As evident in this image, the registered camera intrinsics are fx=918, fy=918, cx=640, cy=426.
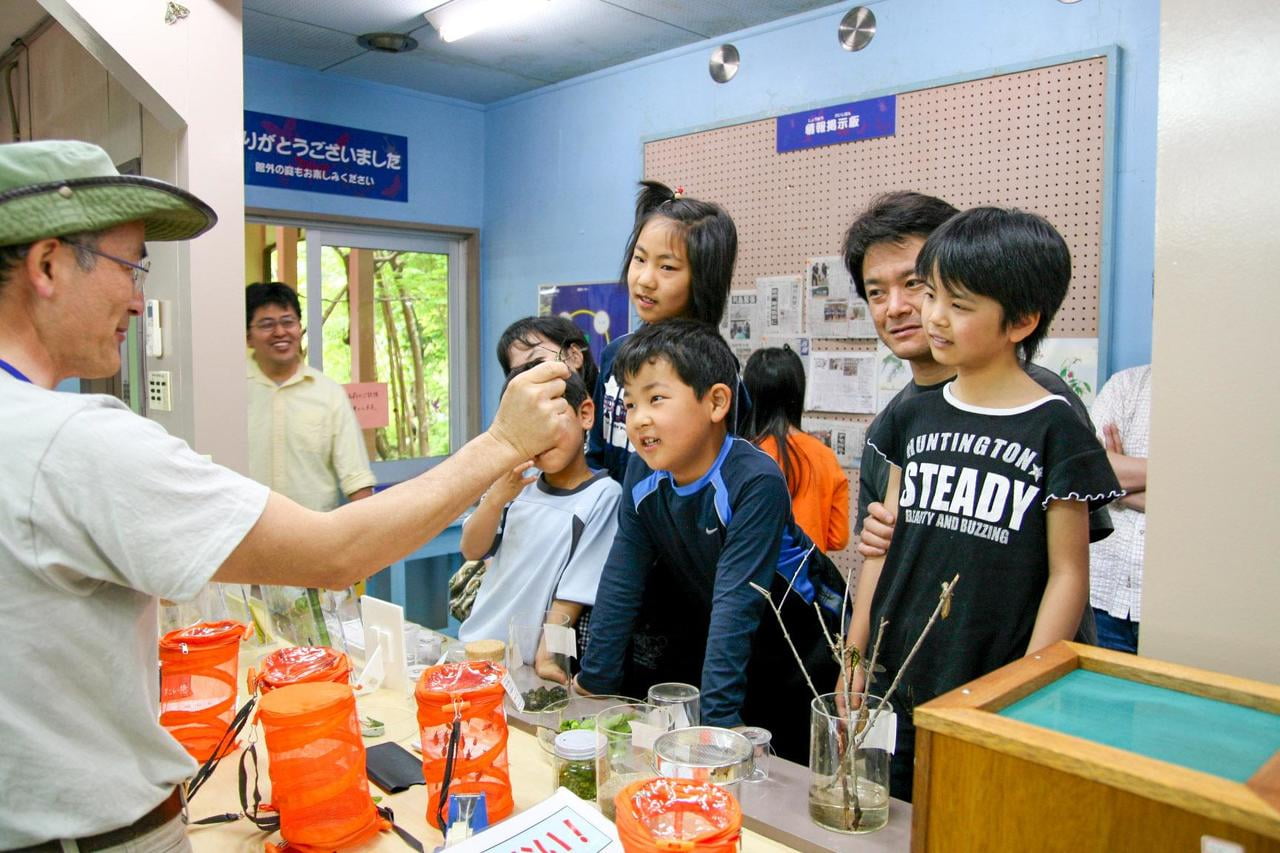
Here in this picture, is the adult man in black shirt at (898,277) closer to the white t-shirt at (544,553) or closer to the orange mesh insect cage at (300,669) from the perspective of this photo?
the white t-shirt at (544,553)

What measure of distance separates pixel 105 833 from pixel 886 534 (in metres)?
1.21

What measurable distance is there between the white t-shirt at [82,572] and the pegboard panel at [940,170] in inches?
108

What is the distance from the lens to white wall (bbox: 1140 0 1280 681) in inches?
40.4

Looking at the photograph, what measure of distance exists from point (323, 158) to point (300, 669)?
3.72 meters

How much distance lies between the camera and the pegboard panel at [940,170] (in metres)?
2.94

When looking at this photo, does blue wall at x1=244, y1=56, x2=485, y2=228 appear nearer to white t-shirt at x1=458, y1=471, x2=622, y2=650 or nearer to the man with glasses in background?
the man with glasses in background

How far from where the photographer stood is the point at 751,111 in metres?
3.92

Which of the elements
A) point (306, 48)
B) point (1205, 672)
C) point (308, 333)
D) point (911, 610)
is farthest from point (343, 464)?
point (1205, 672)

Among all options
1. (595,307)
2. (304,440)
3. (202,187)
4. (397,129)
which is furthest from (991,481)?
(397,129)

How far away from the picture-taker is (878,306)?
1.82 m

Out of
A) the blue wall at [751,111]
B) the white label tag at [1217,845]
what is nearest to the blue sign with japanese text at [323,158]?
the blue wall at [751,111]

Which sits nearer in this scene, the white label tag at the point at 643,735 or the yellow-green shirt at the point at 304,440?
the white label tag at the point at 643,735

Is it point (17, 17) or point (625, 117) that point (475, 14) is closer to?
point (625, 117)

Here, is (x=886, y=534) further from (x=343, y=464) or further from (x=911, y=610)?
(x=343, y=464)
